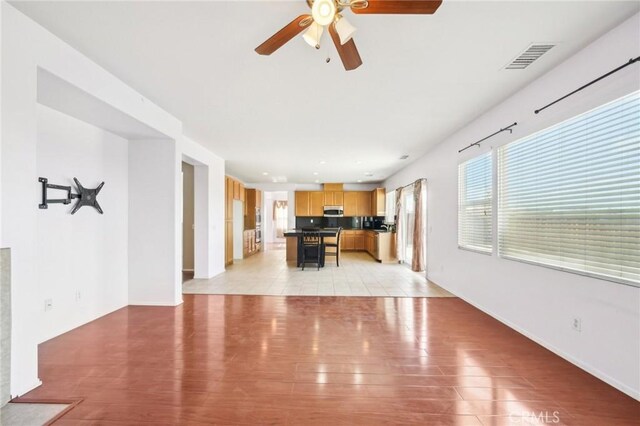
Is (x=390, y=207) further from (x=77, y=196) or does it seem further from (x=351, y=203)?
(x=77, y=196)

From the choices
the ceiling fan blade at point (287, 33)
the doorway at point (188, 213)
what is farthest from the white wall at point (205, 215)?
the ceiling fan blade at point (287, 33)

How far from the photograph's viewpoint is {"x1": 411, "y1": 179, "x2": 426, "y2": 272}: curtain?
6016 millimetres

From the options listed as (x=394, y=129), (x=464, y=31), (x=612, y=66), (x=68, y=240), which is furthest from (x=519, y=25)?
(x=68, y=240)

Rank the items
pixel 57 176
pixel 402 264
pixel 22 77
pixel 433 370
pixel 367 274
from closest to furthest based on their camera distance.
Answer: pixel 22 77, pixel 433 370, pixel 57 176, pixel 367 274, pixel 402 264

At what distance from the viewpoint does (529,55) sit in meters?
2.32

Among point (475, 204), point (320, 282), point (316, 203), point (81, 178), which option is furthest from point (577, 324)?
point (316, 203)

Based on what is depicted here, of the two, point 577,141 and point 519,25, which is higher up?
point 519,25

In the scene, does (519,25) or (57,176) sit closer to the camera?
(519,25)

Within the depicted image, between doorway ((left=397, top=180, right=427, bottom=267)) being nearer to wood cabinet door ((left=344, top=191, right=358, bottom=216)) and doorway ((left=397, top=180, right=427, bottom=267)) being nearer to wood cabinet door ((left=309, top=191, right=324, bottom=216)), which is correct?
wood cabinet door ((left=344, top=191, right=358, bottom=216))

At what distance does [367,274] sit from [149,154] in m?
4.69

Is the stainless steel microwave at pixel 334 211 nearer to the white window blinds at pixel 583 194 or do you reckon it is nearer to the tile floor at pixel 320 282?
the tile floor at pixel 320 282

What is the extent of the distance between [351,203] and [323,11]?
887 cm

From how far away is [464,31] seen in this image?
2.03 metres

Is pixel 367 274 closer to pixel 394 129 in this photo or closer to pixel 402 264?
pixel 402 264
